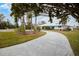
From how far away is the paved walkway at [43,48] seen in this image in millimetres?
1794

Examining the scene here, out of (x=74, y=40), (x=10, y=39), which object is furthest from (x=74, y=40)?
(x=10, y=39)

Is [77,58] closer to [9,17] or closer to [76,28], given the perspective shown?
[76,28]

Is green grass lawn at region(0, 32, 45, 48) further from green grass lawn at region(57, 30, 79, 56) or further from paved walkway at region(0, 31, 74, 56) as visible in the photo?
green grass lawn at region(57, 30, 79, 56)

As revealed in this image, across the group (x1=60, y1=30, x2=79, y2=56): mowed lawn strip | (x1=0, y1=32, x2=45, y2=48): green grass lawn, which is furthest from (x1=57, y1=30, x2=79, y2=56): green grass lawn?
(x1=0, y1=32, x2=45, y2=48): green grass lawn

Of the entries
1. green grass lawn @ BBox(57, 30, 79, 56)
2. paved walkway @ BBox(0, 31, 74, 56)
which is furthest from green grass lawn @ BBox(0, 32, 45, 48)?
green grass lawn @ BBox(57, 30, 79, 56)

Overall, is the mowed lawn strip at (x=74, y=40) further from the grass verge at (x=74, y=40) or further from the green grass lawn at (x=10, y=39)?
the green grass lawn at (x=10, y=39)

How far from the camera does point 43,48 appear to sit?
181 centimetres

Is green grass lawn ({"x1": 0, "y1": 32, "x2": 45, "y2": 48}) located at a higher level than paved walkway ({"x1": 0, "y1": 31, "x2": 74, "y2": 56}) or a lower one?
higher

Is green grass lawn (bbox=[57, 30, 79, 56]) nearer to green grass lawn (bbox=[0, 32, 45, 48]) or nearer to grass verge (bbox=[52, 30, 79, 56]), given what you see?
grass verge (bbox=[52, 30, 79, 56])

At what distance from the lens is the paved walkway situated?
1794mm

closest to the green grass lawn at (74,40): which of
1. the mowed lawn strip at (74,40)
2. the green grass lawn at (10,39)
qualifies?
the mowed lawn strip at (74,40)

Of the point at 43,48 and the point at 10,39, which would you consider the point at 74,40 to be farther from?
the point at 10,39

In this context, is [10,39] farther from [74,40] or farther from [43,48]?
[74,40]

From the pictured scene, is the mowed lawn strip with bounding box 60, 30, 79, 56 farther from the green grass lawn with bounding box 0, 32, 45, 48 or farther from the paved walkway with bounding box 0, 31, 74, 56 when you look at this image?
the green grass lawn with bounding box 0, 32, 45, 48
